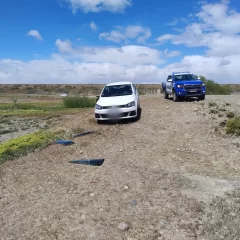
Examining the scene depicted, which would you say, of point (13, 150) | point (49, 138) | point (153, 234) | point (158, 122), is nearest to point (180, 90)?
point (158, 122)

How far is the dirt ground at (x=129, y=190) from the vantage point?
16.4ft

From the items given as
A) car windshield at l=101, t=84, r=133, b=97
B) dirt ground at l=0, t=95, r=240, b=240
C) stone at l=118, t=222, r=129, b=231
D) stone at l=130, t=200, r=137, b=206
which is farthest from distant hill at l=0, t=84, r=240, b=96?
stone at l=118, t=222, r=129, b=231

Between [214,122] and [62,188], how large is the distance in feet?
24.9

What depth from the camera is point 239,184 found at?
6.61 meters

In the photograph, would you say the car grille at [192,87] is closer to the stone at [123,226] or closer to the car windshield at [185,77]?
the car windshield at [185,77]

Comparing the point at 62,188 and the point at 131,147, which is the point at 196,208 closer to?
the point at 62,188

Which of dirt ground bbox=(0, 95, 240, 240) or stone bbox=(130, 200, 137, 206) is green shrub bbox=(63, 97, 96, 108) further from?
stone bbox=(130, 200, 137, 206)

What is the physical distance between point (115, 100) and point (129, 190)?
7102 mm

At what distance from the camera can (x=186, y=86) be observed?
1916 centimetres

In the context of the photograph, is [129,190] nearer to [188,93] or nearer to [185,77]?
[188,93]

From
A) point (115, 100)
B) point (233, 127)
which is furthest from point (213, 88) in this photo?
point (233, 127)

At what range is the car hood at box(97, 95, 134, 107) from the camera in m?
12.9

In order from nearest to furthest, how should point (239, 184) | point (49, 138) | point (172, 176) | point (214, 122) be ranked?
point (239, 184) < point (172, 176) < point (49, 138) < point (214, 122)

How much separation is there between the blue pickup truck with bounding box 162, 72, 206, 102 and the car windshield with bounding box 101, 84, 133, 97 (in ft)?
18.6
